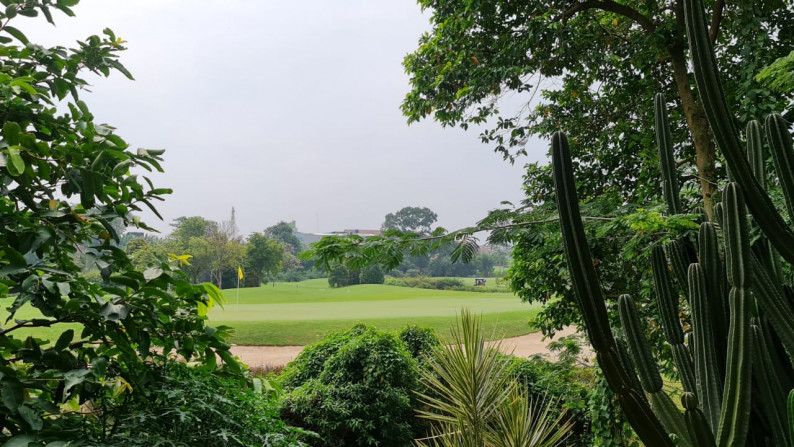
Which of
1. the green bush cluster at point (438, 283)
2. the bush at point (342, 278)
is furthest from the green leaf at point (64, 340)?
the green bush cluster at point (438, 283)

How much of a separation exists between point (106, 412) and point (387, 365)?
7.39ft

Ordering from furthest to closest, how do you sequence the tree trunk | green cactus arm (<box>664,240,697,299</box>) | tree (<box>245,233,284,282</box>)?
tree (<box>245,233,284,282</box>), the tree trunk, green cactus arm (<box>664,240,697,299</box>)

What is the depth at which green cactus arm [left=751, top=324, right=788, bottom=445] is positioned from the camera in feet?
2.70

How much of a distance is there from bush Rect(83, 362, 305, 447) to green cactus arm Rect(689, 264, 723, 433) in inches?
44.1

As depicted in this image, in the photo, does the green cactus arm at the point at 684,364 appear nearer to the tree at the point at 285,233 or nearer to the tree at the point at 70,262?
the tree at the point at 70,262

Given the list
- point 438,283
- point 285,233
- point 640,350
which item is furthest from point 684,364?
point 285,233

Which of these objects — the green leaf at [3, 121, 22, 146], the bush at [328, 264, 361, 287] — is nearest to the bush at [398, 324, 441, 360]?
the green leaf at [3, 121, 22, 146]

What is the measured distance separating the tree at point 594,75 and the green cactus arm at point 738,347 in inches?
67.7

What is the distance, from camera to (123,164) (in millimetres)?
867

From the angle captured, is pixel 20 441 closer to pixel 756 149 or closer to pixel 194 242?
pixel 756 149

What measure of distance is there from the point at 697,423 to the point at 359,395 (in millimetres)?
2557

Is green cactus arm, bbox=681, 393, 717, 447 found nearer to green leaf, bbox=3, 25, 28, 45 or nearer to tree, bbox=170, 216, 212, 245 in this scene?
green leaf, bbox=3, 25, 28, 45

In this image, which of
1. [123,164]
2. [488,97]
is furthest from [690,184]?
[123,164]

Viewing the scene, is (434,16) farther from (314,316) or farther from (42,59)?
(314,316)
